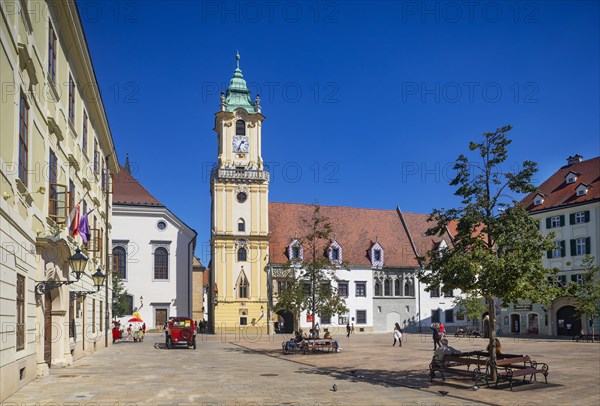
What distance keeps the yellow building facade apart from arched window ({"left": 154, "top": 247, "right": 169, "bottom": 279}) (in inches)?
1192

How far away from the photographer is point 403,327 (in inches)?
2766

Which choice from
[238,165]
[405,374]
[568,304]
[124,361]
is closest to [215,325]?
[238,165]

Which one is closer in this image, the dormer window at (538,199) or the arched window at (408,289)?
the dormer window at (538,199)

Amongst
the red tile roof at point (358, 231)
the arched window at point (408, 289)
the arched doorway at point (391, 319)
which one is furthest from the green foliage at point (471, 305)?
the arched window at point (408, 289)

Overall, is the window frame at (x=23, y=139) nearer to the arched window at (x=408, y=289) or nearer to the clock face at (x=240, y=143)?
the clock face at (x=240, y=143)

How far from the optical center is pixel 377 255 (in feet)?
234

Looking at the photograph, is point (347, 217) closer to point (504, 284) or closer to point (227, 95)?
point (227, 95)

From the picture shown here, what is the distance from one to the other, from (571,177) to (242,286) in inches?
1294

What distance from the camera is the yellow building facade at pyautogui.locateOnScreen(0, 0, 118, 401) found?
14.0 meters

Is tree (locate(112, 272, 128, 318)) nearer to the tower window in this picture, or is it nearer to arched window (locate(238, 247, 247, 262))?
the tower window

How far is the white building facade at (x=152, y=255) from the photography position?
58312mm

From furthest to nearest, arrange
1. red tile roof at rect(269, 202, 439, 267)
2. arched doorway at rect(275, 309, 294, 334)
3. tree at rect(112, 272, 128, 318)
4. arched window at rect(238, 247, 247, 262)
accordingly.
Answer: red tile roof at rect(269, 202, 439, 267) < arched doorway at rect(275, 309, 294, 334) < arched window at rect(238, 247, 247, 262) < tree at rect(112, 272, 128, 318)

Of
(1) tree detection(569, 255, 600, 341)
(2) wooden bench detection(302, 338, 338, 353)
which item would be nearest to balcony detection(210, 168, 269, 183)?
(1) tree detection(569, 255, 600, 341)

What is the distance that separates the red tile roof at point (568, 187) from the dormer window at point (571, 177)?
0.26 meters
